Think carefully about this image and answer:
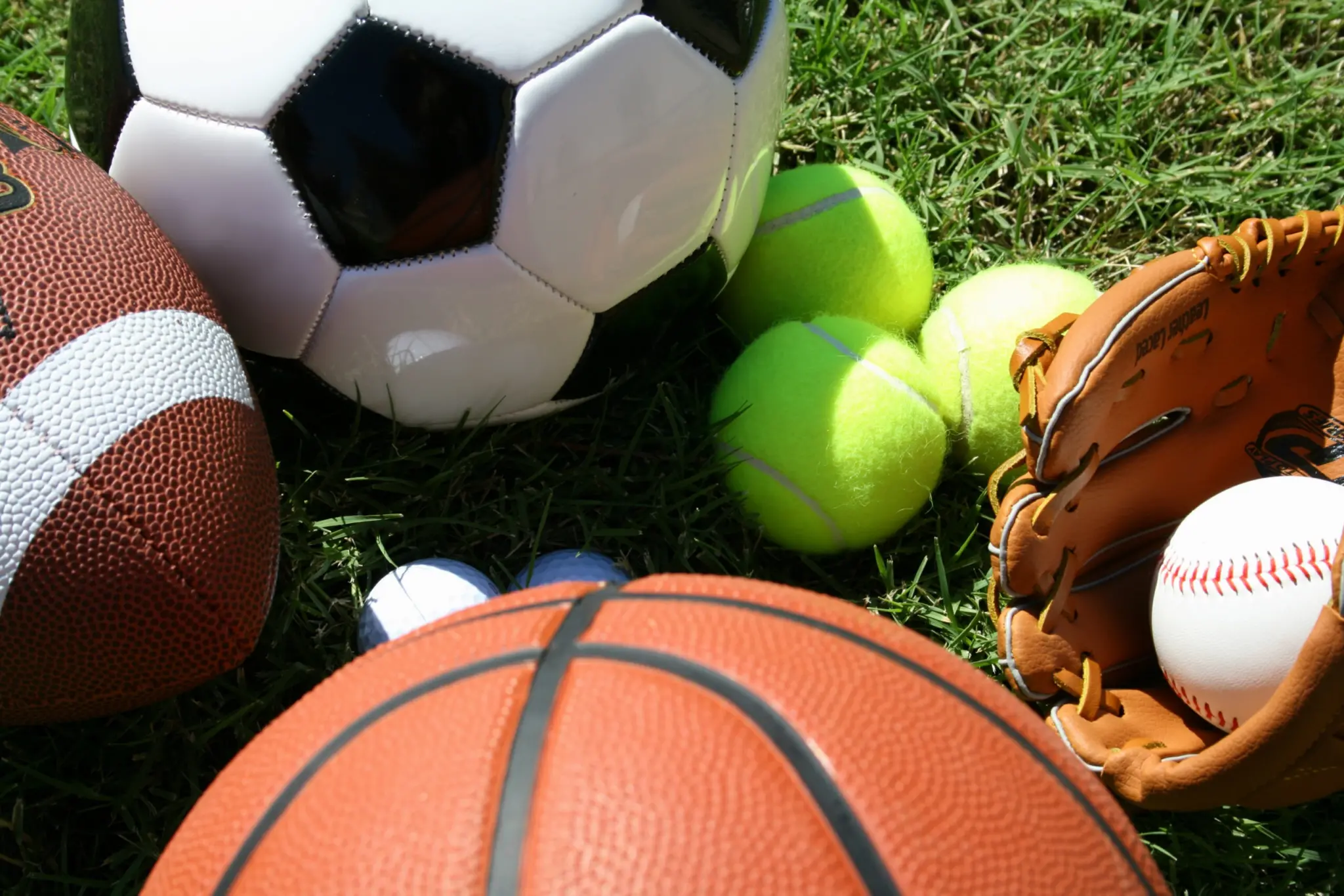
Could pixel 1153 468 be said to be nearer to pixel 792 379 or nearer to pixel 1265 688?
pixel 1265 688

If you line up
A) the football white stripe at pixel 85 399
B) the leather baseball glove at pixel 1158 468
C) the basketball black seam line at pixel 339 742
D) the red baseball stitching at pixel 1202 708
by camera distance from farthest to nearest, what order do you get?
the red baseball stitching at pixel 1202 708 < the leather baseball glove at pixel 1158 468 < the football white stripe at pixel 85 399 < the basketball black seam line at pixel 339 742

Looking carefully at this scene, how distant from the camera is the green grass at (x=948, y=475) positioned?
6.74ft

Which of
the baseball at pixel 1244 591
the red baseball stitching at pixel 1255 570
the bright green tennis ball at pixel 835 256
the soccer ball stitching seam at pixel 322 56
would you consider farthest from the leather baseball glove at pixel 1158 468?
the soccer ball stitching seam at pixel 322 56

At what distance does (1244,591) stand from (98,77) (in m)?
2.15

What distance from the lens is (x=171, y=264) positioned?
5.80ft

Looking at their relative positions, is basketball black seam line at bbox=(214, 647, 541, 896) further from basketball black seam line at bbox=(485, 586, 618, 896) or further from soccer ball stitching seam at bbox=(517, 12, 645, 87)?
soccer ball stitching seam at bbox=(517, 12, 645, 87)

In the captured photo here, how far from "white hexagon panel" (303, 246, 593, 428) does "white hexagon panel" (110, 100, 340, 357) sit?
6 cm

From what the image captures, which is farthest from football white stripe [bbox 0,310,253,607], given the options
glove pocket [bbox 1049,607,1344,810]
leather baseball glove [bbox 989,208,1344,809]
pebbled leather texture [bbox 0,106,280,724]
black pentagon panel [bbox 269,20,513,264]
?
glove pocket [bbox 1049,607,1344,810]

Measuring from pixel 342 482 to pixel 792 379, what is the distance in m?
0.97

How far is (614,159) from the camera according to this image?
70.3 inches

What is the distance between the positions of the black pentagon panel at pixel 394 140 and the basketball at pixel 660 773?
69 cm

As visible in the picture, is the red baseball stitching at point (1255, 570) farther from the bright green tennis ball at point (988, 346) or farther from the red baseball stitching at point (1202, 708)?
the bright green tennis ball at point (988, 346)

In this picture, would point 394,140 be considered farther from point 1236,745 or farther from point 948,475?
point 1236,745

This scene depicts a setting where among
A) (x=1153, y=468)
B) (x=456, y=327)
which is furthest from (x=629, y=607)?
(x=1153, y=468)
